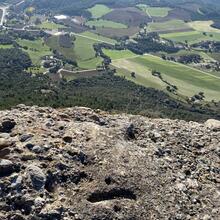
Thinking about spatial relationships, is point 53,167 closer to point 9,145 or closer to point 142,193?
point 9,145

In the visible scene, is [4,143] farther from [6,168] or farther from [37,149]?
[6,168]

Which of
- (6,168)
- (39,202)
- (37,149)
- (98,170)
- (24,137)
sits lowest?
(39,202)

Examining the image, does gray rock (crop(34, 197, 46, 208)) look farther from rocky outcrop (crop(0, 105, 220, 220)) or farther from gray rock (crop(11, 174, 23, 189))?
gray rock (crop(11, 174, 23, 189))

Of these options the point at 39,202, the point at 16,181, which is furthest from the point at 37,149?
the point at 39,202

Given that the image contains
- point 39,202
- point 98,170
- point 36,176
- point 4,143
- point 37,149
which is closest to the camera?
point 39,202

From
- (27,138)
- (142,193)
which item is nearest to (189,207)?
(142,193)

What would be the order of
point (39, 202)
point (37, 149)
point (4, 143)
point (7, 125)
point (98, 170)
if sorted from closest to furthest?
point (39, 202) < point (98, 170) < point (37, 149) < point (4, 143) < point (7, 125)
